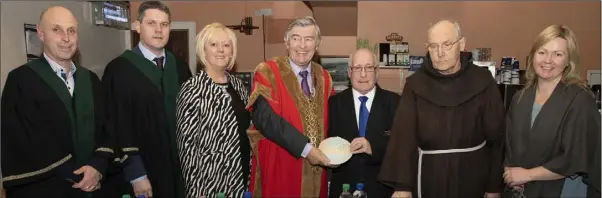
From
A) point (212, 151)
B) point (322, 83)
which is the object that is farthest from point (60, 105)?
point (322, 83)

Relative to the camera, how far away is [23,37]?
300 cm

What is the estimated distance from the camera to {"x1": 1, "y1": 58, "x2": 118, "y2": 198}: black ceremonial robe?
195 centimetres

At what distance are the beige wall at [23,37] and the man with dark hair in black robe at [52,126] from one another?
1.01 meters

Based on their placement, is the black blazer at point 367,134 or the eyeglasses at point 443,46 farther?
the black blazer at point 367,134

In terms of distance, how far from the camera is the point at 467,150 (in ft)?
6.47

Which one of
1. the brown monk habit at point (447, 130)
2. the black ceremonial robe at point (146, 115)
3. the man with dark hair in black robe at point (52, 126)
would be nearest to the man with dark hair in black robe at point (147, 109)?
the black ceremonial robe at point (146, 115)

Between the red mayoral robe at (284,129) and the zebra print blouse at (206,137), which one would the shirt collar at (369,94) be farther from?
the zebra print blouse at (206,137)

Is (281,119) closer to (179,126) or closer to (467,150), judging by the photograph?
(179,126)

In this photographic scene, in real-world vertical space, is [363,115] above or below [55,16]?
below

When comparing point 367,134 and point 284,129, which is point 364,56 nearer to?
point 367,134

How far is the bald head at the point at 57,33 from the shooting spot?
1997mm

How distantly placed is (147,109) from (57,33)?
485 millimetres

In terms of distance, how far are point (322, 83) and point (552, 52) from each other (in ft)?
3.39

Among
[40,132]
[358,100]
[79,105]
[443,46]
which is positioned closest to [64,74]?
[79,105]
